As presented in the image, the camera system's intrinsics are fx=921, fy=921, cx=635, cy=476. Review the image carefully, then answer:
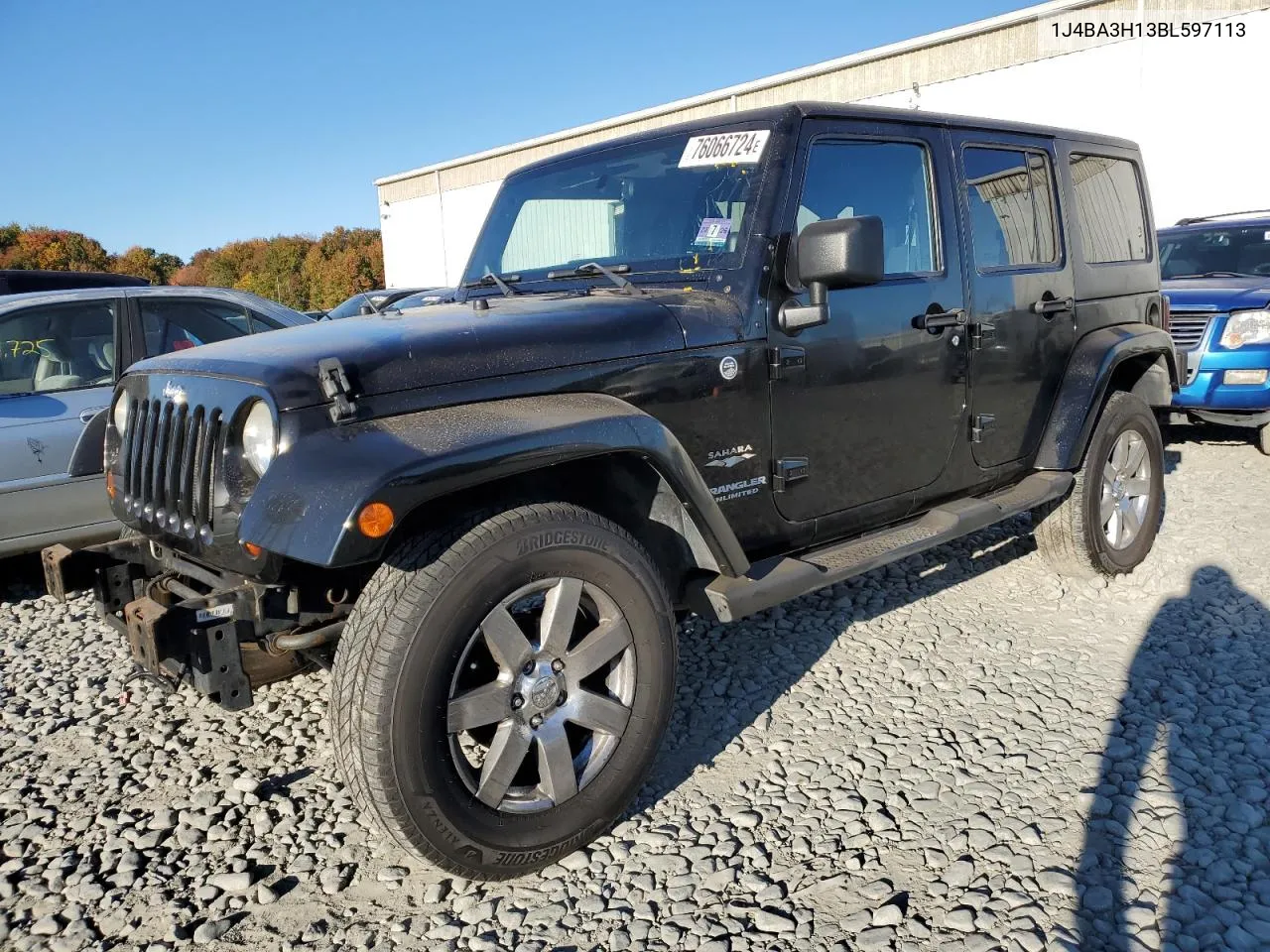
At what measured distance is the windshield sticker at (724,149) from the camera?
3102 millimetres

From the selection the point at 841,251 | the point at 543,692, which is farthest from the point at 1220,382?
the point at 543,692

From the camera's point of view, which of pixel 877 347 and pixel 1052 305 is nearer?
pixel 877 347

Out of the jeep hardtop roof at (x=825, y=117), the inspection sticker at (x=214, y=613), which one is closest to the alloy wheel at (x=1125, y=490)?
the jeep hardtop roof at (x=825, y=117)

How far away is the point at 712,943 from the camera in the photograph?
87.0 inches

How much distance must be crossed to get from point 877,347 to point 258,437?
82.9 inches

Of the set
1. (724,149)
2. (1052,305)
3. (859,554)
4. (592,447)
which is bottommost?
(859,554)

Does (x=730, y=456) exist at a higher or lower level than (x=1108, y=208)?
lower

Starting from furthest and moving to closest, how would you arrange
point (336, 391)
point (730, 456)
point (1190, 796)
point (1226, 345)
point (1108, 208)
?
1. point (1226, 345)
2. point (1108, 208)
3. point (730, 456)
4. point (1190, 796)
5. point (336, 391)

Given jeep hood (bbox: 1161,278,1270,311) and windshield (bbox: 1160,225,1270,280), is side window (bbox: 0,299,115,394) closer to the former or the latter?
jeep hood (bbox: 1161,278,1270,311)

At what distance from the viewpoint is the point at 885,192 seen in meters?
3.50

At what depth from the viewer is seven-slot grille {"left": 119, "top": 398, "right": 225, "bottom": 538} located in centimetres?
240

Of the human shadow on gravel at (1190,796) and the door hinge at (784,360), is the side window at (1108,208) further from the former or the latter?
the door hinge at (784,360)

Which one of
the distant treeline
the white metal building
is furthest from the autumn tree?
the white metal building

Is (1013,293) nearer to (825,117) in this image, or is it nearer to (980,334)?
(980,334)
